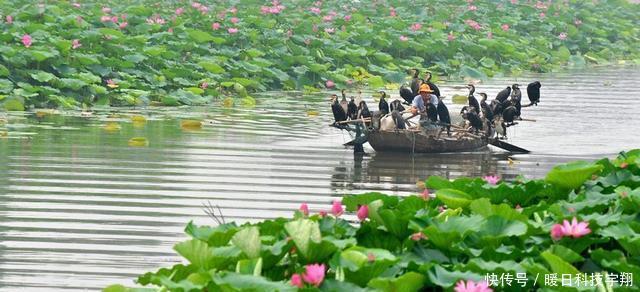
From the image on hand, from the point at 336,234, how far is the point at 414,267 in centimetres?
67

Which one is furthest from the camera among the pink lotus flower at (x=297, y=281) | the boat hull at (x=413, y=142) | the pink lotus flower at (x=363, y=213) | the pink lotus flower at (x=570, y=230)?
the boat hull at (x=413, y=142)

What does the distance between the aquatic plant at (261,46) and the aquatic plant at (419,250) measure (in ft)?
45.0

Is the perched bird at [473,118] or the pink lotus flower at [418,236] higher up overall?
the pink lotus flower at [418,236]

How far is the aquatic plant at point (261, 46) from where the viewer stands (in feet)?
71.3

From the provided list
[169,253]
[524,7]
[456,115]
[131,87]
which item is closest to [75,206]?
[169,253]

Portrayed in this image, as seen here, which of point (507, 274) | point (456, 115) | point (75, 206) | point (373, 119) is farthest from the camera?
point (456, 115)

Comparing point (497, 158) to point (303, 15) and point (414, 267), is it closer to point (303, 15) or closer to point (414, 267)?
point (414, 267)

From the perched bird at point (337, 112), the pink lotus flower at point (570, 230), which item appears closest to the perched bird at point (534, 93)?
the perched bird at point (337, 112)

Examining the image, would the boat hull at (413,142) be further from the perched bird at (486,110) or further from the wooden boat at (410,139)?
the perched bird at (486,110)

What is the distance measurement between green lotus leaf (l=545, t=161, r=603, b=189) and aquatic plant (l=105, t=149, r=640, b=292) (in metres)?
0.49

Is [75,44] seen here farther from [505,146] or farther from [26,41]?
[505,146]

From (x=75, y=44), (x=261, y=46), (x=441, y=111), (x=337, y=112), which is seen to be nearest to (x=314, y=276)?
(x=337, y=112)

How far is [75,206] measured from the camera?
12297 millimetres

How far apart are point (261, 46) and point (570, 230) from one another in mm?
19661
